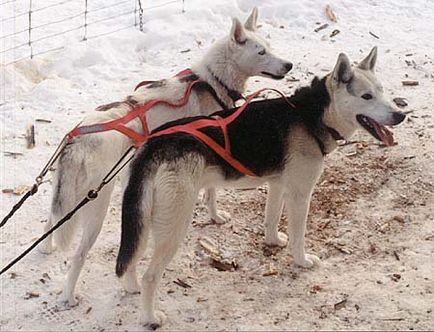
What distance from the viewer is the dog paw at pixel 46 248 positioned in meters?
5.33

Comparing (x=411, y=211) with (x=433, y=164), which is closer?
(x=411, y=211)

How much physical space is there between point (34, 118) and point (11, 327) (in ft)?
9.56

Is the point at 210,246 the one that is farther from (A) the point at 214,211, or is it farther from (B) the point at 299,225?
(B) the point at 299,225

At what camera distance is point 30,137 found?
6.76 meters

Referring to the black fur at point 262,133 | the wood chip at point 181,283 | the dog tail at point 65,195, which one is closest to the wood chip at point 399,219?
the black fur at point 262,133

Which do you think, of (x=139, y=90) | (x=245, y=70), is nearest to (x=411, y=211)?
(x=245, y=70)

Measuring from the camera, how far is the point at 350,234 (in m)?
5.53

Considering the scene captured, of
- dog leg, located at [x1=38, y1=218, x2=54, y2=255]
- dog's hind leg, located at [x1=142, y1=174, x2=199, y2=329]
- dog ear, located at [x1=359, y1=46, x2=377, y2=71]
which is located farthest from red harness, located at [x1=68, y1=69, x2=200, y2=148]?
dog ear, located at [x1=359, y1=46, x2=377, y2=71]

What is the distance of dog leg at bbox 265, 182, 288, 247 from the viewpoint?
529cm

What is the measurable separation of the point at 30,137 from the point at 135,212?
2794mm

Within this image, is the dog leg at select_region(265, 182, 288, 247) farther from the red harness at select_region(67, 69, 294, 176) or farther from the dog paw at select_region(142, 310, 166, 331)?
the dog paw at select_region(142, 310, 166, 331)

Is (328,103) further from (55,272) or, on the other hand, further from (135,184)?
(55,272)

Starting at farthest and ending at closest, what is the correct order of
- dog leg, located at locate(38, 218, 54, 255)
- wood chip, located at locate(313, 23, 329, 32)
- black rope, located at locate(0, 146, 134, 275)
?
wood chip, located at locate(313, 23, 329, 32), dog leg, located at locate(38, 218, 54, 255), black rope, located at locate(0, 146, 134, 275)

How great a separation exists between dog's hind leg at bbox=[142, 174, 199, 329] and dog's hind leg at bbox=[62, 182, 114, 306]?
0.53 m
